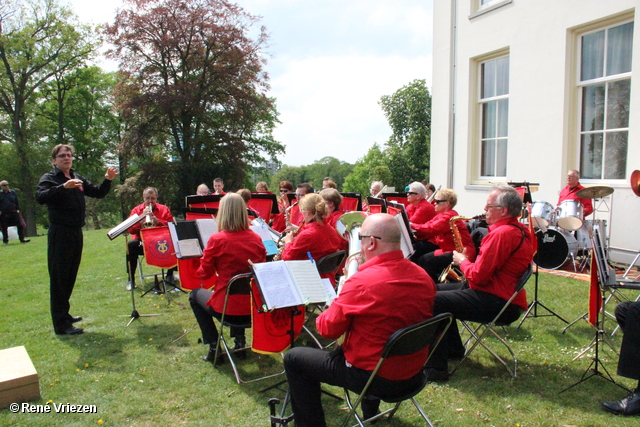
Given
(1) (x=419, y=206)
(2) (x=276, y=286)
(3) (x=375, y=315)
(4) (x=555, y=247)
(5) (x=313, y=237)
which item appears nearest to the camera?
(3) (x=375, y=315)

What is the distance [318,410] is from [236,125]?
898 inches

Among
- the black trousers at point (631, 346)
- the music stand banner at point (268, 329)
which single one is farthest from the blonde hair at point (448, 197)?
the music stand banner at point (268, 329)

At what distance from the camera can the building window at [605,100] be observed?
802 centimetres

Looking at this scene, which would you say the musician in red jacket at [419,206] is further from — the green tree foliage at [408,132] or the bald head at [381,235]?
the green tree foliage at [408,132]

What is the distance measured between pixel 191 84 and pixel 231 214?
20670mm

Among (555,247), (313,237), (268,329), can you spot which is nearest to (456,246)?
(313,237)

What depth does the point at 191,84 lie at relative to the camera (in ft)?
74.6

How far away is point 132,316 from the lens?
5.72 metres

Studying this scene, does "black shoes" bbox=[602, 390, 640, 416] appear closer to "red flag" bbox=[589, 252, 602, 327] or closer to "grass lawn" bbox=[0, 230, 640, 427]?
"grass lawn" bbox=[0, 230, 640, 427]

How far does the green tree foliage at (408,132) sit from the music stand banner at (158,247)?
32886 mm

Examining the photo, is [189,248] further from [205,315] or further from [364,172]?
[364,172]

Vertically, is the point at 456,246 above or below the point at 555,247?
above

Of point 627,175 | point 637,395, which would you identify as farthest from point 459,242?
point 627,175

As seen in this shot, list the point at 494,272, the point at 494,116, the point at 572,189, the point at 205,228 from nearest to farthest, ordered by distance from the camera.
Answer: the point at 494,272 → the point at 205,228 → the point at 572,189 → the point at 494,116
